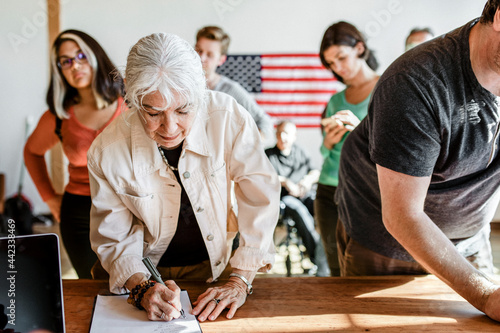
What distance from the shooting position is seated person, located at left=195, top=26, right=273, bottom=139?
292 cm

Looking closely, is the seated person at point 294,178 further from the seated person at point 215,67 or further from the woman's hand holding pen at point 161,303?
the woman's hand holding pen at point 161,303

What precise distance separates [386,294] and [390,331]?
0.69ft

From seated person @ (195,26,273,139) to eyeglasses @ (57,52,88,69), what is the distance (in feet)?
2.53

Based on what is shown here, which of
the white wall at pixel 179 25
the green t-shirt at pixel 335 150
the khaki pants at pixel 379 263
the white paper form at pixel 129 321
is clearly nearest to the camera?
the white paper form at pixel 129 321

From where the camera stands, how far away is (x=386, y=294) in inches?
54.3

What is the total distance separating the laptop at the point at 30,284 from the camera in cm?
106

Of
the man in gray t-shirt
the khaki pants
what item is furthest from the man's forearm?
the khaki pants

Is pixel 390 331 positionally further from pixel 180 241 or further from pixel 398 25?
pixel 398 25

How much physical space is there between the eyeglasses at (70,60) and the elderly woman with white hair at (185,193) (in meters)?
1.13

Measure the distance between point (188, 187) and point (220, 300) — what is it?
0.33m

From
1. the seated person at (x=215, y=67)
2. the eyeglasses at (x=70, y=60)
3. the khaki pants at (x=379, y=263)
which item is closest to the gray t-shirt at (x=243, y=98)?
the seated person at (x=215, y=67)

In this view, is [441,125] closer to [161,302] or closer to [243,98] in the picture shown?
[161,302]

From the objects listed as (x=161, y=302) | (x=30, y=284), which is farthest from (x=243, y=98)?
(x=30, y=284)

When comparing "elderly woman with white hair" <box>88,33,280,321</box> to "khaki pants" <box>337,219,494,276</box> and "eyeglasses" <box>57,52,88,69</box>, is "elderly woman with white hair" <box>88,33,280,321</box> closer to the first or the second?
"khaki pants" <box>337,219,494,276</box>
